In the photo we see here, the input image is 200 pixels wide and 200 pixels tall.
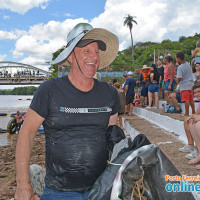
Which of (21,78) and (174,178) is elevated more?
(21,78)

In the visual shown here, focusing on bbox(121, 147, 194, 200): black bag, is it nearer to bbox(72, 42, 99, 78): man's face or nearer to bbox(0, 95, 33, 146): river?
bbox(72, 42, 99, 78): man's face

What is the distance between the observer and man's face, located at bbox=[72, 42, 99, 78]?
1876mm

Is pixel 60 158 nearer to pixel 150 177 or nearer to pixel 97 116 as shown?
pixel 97 116

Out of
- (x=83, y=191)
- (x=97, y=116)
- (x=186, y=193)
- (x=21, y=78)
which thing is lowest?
(x=83, y=191)

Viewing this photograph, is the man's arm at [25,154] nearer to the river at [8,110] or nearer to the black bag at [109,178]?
the black bag at [109,178]

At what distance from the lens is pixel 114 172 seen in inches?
54.5

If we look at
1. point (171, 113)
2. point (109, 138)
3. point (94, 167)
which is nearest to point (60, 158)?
point (94, 167)

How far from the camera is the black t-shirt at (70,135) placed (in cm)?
164

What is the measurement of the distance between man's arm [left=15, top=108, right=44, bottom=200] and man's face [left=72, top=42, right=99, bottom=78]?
0.57 metres

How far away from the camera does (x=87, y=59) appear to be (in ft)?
6.22

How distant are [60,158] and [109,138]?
0.44 metres

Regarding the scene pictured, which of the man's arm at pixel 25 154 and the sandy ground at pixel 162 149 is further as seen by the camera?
the sandy ground at pixel 162 149

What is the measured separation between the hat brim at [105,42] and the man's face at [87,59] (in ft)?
0.33

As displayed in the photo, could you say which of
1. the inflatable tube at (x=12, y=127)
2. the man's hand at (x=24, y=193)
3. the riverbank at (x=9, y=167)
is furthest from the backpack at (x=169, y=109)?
the inflatable tube at (x=12, y=127)
